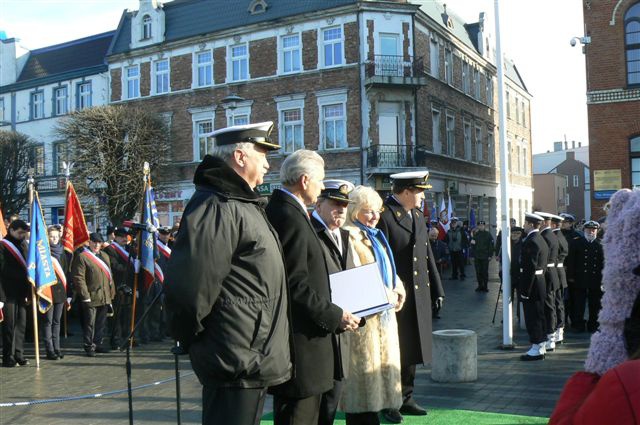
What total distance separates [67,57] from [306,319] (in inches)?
1707

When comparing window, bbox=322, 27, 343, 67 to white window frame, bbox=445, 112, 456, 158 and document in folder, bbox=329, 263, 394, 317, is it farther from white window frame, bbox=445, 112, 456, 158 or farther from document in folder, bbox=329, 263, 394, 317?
document in folder, bbox=329, 263, 394, 317

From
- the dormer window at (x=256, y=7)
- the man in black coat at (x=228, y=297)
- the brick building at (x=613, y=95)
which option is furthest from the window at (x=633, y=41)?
the man in black coat at (x=228, y=297)

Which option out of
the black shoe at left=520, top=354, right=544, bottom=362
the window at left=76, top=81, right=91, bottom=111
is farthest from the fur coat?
the window at left=76, top=81, right=91, bottom=111

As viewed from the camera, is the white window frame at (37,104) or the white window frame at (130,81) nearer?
the white window frame at (130,81)

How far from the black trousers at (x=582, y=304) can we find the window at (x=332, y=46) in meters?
20.7

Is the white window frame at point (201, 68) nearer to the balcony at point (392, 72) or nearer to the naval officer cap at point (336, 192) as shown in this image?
the balcony at point (392, 72)

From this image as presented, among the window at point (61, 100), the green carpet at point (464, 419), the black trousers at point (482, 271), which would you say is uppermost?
the window at point (61, 100)

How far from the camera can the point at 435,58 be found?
34.0 metres

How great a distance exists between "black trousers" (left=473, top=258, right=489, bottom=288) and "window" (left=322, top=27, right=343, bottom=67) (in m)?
14.5

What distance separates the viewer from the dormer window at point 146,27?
36750mm

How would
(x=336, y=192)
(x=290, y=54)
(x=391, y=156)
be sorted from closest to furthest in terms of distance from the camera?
(x=336, y=192)
(x=391, y=156)
(x=290, y=54)

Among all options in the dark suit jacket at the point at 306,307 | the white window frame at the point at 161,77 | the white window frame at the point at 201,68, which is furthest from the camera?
the white window frame at the point at 161,77

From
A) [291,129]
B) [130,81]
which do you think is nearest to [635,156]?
[291,129]

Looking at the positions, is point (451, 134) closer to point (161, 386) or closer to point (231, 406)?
point (161, 386)
